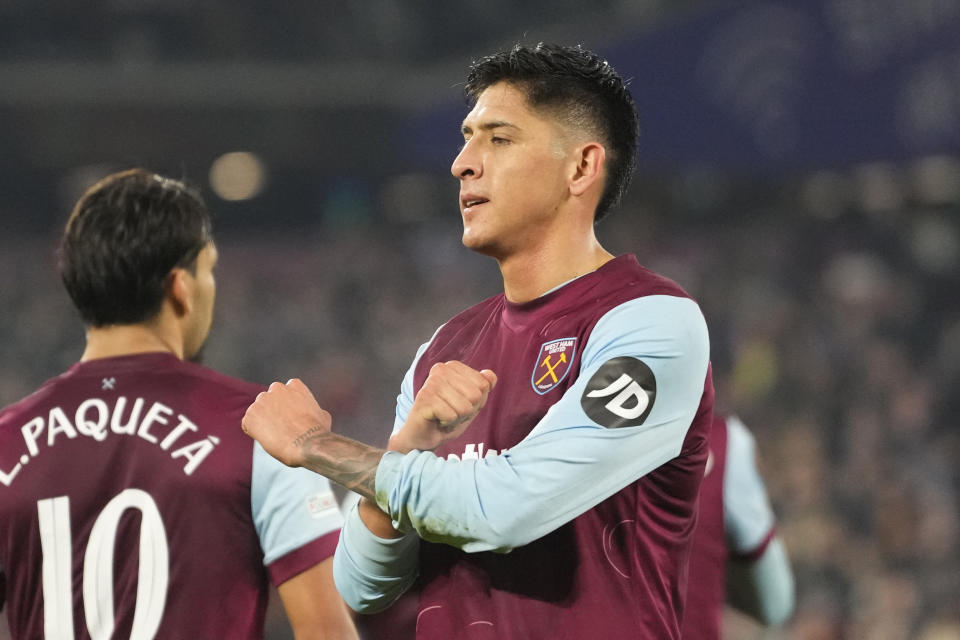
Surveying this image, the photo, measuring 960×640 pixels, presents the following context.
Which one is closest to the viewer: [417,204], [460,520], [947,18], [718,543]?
[460,520]

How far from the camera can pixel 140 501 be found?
9.13 ft

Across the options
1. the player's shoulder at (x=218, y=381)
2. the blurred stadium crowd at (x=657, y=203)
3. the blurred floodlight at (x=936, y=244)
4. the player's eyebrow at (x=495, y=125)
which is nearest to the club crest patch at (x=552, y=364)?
the player's eyebrow at (x=495, y=125)

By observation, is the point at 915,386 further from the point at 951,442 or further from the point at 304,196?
the point at 304,196

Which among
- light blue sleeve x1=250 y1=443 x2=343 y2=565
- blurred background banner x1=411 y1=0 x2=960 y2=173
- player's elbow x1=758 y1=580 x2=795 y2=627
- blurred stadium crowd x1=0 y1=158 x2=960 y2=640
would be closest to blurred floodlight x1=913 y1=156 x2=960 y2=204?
blurred stadium crowd x1=0 y1=158 x2=960 y2=640

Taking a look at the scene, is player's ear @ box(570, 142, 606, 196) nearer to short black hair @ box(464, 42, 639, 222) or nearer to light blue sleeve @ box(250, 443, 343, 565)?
short black hair @ box(464, 42, 639, 222)

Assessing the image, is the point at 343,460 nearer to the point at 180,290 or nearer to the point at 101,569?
the point at 101,569

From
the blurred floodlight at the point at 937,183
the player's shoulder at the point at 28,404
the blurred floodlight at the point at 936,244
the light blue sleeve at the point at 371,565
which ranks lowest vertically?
the light blue sleeve at the point at 371,565

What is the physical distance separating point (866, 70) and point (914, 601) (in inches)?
143

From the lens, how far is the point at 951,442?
973 cm

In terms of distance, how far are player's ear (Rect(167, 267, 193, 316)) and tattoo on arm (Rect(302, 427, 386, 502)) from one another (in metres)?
0.76

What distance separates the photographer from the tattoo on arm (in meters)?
2.37

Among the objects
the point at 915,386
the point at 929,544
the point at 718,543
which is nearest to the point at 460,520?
the point at 718,543

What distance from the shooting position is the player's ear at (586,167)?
2678mm

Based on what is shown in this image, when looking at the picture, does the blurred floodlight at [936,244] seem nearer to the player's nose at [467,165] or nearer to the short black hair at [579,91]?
the short black hair at [579,91]
